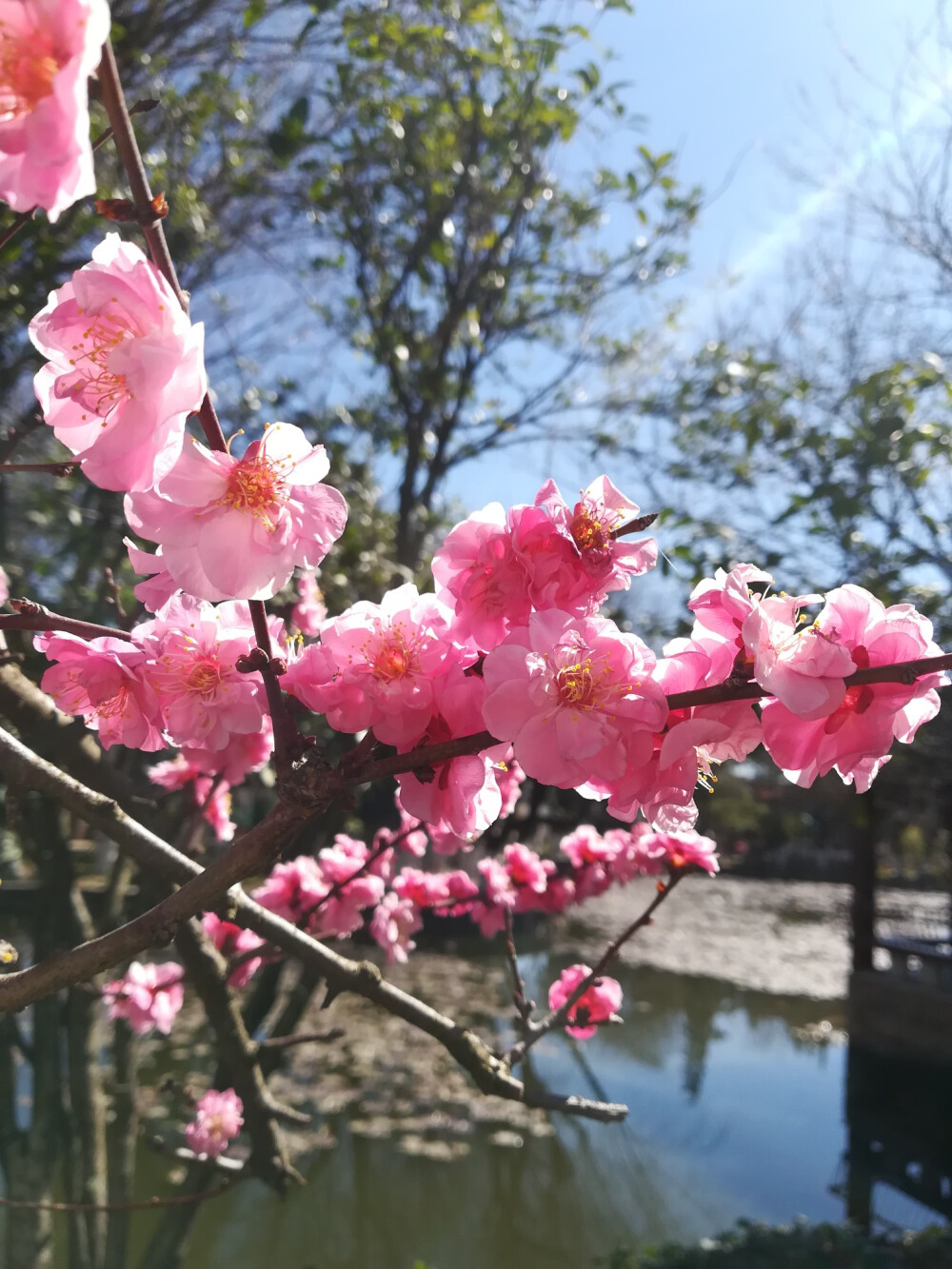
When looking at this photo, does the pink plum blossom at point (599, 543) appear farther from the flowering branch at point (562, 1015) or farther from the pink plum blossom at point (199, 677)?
the flowering branch at point (562, 1015)

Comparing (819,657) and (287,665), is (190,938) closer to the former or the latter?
(287,665)

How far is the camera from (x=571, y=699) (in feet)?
2.08

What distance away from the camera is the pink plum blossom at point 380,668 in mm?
655

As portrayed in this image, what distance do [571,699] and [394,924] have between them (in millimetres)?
1304

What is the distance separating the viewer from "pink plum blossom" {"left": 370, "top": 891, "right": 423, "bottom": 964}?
1.74 m

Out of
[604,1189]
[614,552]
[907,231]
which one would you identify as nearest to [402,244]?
[907,231]

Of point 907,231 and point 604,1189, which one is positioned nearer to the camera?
point 907,231

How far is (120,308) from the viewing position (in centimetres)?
53

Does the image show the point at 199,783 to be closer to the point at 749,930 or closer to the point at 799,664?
the point at 799,664

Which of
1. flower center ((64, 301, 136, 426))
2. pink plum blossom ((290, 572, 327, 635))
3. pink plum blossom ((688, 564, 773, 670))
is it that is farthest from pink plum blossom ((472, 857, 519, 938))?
flower center ((64, 301, 136, 426))

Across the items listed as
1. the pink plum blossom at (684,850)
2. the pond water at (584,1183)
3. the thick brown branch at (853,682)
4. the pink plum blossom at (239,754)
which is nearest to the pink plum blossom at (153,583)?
the pink plum blossom at (239,754)

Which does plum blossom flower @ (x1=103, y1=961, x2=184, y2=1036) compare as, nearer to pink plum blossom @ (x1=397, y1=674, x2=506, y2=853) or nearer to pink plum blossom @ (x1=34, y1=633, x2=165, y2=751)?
pink plum blossom @ (x1=34, y1=633, x2=165, y2=751)

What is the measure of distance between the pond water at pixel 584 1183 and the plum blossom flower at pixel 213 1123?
255 cm

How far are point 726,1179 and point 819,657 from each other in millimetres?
5797
